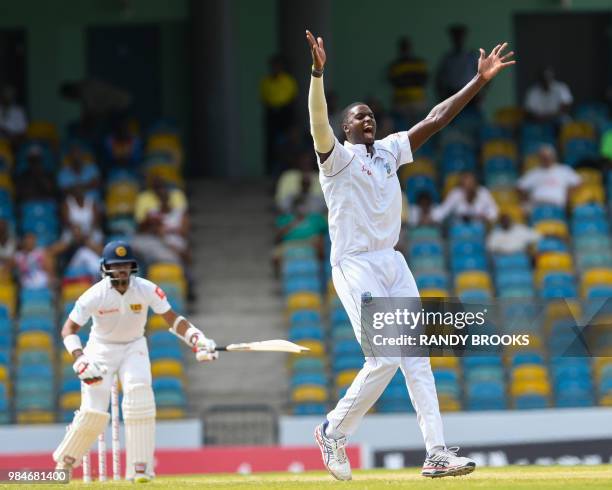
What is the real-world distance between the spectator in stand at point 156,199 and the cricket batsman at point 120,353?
7277mm

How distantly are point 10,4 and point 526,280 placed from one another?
9.36 metres

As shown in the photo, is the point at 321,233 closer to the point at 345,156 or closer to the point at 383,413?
the point at 383,413

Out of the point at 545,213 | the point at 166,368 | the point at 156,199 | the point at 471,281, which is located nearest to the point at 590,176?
the point at 545,213

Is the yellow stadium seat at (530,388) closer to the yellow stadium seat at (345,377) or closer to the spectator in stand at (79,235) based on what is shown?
the yellow stadium seat at (345,377)

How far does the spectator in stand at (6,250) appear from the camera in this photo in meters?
19.4

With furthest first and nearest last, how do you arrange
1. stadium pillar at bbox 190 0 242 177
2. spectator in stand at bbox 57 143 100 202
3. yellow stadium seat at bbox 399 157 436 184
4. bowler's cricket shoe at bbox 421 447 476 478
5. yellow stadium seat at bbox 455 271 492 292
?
1. stadium pillar at bbox 190 0 242 177
2. yellow stadium seat at bbox 399 157 436 184
3. spectator in stand at bbox 57 143 100 202
4. yellow stadium seat at bbox 455 271 492 292
5. bowler's cricket shoe at bbox 421 447 476 478

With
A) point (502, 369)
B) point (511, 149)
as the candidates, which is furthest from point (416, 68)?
point (502, 369)

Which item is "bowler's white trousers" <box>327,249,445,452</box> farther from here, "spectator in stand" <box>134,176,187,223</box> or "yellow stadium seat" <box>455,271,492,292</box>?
"spectator in stand" <box>134,176,187,223</box>

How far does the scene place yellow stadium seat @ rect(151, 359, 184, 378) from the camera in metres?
18.2

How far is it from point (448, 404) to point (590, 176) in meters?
4.57

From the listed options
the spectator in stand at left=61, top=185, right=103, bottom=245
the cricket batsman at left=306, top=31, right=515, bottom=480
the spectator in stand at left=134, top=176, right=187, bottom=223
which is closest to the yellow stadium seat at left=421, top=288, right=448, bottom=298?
the spectator in stand at left=134, top=176, right=187, bottom=223

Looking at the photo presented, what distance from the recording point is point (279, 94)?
73.4ft

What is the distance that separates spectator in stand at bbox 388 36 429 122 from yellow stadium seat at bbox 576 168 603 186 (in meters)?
2.44

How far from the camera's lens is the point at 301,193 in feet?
67.1
